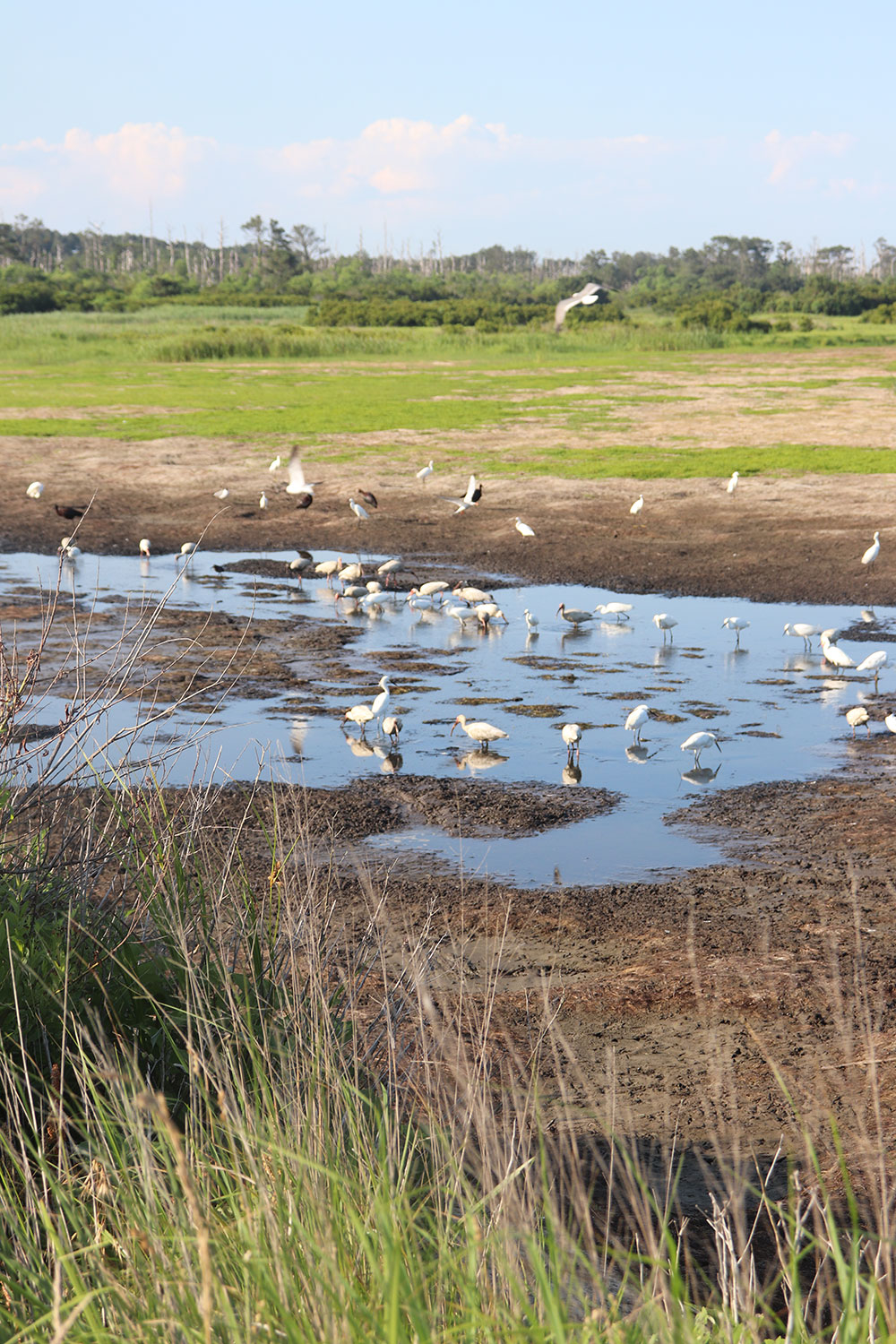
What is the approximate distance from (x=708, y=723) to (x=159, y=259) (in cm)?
14734

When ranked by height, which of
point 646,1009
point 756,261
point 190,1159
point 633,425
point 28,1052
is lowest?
point 646,1009

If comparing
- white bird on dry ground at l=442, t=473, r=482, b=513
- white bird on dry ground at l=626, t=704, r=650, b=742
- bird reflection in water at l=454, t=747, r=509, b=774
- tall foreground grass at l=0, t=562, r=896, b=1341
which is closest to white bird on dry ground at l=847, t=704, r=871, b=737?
white bird on dry ground at l=626, t=704, r=650, b=742

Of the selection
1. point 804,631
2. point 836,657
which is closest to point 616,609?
point 804,631

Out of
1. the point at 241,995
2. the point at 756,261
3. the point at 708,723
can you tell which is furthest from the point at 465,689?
the point at 756,261

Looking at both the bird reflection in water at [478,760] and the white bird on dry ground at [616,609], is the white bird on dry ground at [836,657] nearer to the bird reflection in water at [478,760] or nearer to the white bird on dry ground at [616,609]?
the white bird on dry ground at [616,609]

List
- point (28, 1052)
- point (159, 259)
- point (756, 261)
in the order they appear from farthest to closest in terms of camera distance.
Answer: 1. point (159, 259)
2. point (756, 261)
3. point (28, 1052)

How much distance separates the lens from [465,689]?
10.4 meters

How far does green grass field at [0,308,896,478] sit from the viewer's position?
24766mm

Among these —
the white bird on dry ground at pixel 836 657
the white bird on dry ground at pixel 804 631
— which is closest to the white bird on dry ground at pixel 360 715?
the white bird on dry ground at pixel 836 657

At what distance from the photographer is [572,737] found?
27.8 ft

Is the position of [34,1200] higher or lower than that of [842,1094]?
higher

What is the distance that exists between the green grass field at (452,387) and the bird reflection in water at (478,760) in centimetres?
1373

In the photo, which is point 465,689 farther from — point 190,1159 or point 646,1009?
point 190,1159

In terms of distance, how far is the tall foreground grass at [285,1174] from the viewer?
189 cm
